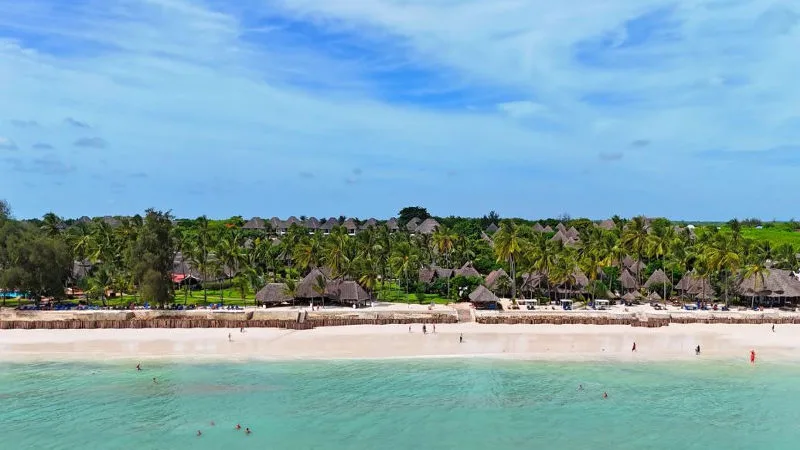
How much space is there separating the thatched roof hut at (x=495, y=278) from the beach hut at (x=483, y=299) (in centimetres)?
558

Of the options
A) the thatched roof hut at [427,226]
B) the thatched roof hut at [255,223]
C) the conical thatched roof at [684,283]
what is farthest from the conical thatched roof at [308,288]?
the thatched roof hut at [255,223]

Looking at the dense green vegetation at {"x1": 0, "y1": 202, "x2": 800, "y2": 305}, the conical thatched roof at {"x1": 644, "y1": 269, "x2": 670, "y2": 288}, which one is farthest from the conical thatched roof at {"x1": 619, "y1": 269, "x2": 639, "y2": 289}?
the conical thatched roof at {"x1": 644, "y1": 269, "x2": 670, "y2": 288}

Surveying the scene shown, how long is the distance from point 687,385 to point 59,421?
31.3 metres

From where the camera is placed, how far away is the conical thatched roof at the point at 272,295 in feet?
182

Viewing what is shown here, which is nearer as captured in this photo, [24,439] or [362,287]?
[24,439]

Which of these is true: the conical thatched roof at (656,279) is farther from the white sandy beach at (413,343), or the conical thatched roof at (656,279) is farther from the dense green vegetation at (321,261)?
the white sandy beach at (413,343)

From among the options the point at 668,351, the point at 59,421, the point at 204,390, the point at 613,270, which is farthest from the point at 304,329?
the point at 613,270

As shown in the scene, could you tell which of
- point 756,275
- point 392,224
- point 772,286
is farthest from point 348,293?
point 392,224

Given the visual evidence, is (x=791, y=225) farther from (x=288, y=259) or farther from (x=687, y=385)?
(x=687, y=385)

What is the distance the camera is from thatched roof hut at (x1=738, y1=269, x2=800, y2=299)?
189 ft

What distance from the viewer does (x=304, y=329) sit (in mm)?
49594

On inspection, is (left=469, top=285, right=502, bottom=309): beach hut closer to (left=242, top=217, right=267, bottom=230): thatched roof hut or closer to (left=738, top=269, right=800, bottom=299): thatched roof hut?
(left=738, top=269, right=800, bottom=299): thatched roof hut

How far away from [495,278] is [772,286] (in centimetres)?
2426

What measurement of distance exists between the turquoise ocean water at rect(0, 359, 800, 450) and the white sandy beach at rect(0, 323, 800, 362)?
2.47 metres
